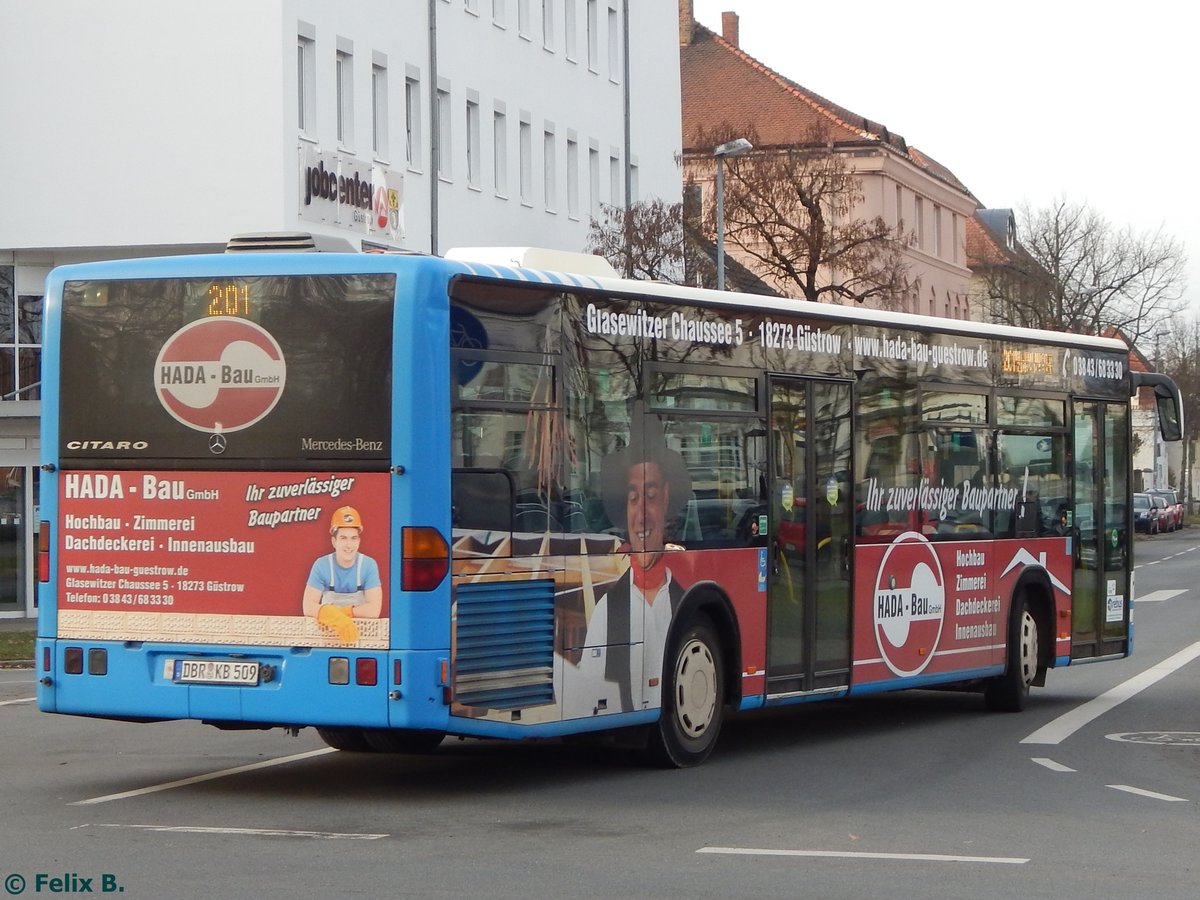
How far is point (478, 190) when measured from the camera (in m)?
43.8

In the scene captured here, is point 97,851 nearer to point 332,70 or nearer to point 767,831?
point 767,831

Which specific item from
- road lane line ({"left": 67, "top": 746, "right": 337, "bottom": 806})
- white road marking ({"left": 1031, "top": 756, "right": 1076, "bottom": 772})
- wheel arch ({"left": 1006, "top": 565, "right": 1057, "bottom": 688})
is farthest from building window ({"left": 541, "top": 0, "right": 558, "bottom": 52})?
white road marking ({"left": 1031, "top": 756, "right": 1076, "bottom": 772})

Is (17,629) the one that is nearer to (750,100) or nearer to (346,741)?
(346,741)

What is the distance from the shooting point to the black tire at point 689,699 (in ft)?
40.9

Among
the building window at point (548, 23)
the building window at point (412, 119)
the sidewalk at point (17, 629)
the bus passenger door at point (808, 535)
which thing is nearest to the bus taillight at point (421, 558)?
the bus passenger door at point (808, 535)

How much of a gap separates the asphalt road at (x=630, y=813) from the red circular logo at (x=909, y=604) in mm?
603

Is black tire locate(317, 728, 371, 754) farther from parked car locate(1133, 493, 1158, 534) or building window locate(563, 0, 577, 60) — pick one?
parked car locate(1133, 493, 1158, 534)

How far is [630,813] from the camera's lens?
10703 mm

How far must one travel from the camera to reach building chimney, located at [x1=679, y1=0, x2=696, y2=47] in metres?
89.4

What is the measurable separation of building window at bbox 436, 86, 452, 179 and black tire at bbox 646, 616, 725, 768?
97.8 ft

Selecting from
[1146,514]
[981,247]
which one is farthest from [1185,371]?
[1146,514]

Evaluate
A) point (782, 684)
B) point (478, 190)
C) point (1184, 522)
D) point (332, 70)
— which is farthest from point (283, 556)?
point (1184, 522)

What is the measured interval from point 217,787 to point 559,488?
2.58 metres

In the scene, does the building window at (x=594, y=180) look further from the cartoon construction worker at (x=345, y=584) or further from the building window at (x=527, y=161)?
the cartoon construction worker at (x=345, y=584)
